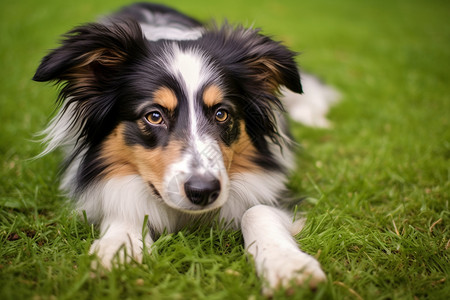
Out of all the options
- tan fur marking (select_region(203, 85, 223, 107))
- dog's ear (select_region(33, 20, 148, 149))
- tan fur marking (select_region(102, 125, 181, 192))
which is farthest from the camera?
tan fur marking (select_region(203, 85, 223, 107))

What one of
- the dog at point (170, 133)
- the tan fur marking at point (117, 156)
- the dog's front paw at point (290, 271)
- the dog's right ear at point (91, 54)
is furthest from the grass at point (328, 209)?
the dog's right ear at point (91, 54)

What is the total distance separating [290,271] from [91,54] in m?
1.99

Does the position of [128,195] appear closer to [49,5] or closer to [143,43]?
[143,43]

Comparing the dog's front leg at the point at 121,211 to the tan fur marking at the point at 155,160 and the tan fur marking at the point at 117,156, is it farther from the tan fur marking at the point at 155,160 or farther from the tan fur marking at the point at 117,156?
the tan fur marking at the point at 155,160

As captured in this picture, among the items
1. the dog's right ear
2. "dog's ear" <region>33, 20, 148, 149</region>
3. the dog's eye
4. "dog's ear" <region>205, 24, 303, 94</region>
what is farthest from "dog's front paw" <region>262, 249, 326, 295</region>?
the dog's right ear

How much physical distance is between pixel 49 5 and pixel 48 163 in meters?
8.94

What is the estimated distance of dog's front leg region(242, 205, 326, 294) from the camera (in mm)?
2018

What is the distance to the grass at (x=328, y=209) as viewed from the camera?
2.14 meters

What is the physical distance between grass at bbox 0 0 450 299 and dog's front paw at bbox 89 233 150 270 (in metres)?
0.07

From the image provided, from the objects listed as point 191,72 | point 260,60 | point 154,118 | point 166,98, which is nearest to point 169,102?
point 166,98

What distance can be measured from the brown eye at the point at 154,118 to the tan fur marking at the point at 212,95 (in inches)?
13.8

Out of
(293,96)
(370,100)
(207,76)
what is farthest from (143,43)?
(370,100)

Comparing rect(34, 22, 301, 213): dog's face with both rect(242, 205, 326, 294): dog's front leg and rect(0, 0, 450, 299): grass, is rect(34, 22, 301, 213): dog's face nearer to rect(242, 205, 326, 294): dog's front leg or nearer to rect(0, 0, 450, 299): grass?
rect(242, 205, 326, 294): dog's front leg

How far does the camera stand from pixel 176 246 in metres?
2.43
